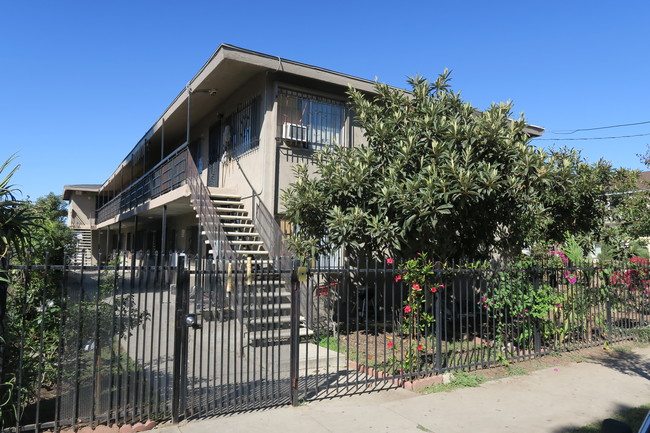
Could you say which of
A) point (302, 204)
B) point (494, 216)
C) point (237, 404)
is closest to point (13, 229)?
point (237, 404)

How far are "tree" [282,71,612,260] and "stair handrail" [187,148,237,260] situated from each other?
140cm

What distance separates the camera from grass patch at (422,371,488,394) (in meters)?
6.45

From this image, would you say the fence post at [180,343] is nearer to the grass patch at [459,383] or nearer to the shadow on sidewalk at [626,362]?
the grass patch at [459,383]

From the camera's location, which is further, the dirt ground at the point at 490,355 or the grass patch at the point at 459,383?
the dirt ground at the point at 490,355

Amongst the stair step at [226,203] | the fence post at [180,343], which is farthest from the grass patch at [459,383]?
the stair step at [226,203]

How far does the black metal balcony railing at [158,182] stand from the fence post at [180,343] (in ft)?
22.7

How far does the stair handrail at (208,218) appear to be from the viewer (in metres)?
9.33

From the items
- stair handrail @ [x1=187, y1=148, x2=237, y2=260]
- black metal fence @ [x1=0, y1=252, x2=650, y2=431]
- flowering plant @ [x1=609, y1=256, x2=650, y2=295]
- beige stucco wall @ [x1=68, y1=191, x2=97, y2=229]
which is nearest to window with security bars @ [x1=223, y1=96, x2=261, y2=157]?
stair handrail @ [x1=187, y1=148, x2=237, y2=260]

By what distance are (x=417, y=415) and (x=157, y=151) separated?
823 inches

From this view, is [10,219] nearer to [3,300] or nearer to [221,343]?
[3,300]

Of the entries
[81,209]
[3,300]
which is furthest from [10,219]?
[81,209]

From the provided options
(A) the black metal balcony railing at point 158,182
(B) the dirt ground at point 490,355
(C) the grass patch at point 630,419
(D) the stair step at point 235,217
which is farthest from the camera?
(A) the black metal balcony railing at point 158,182

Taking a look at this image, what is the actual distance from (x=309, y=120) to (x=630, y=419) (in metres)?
9.40

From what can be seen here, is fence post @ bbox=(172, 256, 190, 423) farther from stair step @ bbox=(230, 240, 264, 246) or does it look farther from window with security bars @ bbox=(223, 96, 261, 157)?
window with security bars @ bbox=(223, 96, 261, 157)
